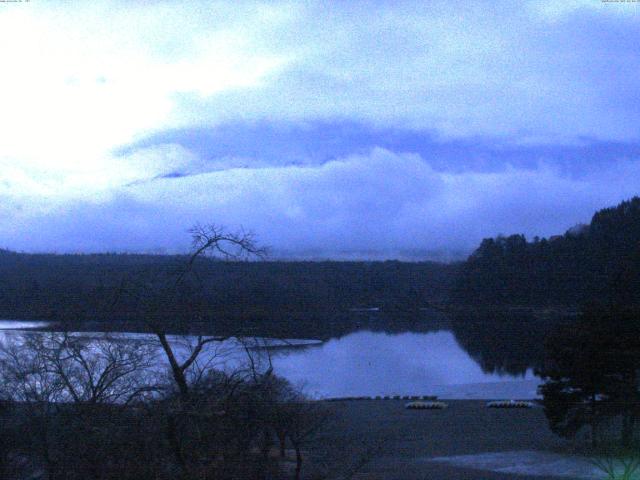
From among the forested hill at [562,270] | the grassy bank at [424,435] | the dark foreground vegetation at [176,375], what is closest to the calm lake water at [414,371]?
the grassy bank at [424,435]

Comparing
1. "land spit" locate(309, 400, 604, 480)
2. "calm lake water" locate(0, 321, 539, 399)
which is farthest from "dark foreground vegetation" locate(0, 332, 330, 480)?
"calm lake water" locate(0, 321, 539, 399)

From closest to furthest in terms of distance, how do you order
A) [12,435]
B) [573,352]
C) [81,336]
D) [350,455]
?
[12,435] → [81,336] → [350,455] → [573,352]

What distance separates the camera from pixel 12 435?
6527 millimetres

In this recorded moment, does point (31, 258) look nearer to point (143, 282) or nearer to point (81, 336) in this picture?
point (81, 336)

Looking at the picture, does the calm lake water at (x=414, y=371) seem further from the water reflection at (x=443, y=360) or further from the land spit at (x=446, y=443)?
the land spit at (x=446, y=443)

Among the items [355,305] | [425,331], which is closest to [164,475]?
[355,305]

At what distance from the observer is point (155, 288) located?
7.00 m

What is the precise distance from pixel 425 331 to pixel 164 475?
19.2 m

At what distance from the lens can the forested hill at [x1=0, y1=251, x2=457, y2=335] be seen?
7.28 m

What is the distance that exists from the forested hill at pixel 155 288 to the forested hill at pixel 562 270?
35.1 ft

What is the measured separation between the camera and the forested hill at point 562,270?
77.9 feet

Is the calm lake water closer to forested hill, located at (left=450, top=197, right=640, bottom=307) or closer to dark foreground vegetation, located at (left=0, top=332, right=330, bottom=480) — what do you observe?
forested hill, located at (left=450, top=197, right=640, bottom=307)

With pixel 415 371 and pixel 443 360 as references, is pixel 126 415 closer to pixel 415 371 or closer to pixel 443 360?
pixel 443 360

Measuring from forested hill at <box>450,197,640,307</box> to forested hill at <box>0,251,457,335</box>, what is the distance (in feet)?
35.1
